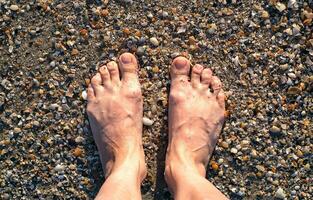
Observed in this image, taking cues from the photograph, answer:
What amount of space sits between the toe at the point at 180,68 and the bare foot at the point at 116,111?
0.73 feet

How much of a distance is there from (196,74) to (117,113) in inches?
20.7

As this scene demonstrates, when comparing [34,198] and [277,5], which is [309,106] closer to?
[277,5]

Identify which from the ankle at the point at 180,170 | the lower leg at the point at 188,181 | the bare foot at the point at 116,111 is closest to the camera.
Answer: the lower leg at the point at 188,181

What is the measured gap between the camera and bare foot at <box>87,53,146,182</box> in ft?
9.85

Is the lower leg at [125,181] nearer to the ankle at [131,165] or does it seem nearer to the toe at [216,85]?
the ankle at [131,165]

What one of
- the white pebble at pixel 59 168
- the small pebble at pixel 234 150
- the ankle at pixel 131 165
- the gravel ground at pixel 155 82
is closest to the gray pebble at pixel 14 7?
the gravel ground at pixel 155 82

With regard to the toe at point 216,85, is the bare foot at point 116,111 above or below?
below

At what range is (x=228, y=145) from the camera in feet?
10.0

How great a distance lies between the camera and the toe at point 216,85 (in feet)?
10.0

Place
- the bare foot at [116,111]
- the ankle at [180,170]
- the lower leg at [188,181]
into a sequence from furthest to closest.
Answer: the bare foot at [116,111] → the ankle at [180,170] → the lower leg at [188,181]

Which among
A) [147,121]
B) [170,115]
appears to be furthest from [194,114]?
[147,121]

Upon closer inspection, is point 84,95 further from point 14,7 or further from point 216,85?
point 216,85

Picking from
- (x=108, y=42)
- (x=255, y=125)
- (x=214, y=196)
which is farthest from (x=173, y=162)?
(x=108, y=42)

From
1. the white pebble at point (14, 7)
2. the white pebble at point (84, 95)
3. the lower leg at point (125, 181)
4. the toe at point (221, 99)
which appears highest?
the white pebble at point (14, 7)
